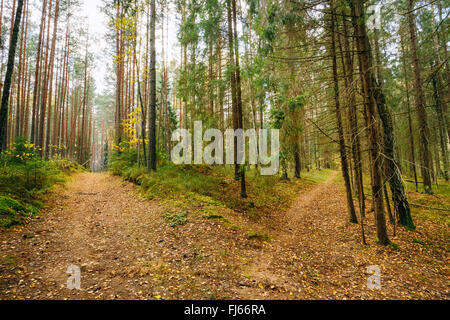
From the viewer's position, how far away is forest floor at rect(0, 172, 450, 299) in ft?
11.1

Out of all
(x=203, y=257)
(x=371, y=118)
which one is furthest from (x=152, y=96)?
(x=371, y=118)

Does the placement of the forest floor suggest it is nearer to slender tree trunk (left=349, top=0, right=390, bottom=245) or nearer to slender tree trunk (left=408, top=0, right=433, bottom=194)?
slender tree trunk (left=349, top=0, right=390, bottom=245)

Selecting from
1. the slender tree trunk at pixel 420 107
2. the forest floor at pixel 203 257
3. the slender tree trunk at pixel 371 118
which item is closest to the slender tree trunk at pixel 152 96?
the forest floor at pixel 203 257

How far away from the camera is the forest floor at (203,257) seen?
3.37 metres

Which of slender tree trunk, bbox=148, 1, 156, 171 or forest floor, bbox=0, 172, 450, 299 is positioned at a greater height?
slender tree trunk, bbox=148, 1, 156, 171

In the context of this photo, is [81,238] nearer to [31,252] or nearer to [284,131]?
[31,252]

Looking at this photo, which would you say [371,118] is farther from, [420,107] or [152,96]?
[152,96]

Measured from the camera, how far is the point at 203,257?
4465mm

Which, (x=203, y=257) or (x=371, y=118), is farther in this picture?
(x=371, y=118)

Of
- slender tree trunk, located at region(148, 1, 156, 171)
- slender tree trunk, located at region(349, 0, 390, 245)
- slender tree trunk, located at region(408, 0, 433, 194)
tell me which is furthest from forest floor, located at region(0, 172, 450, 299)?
slender tree trunk, located at region(148, 1, 156, 171)

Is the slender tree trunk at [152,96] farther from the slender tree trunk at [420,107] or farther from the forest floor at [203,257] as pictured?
the slender tree trunk at [420,107]

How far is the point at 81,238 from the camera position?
4996 mm
